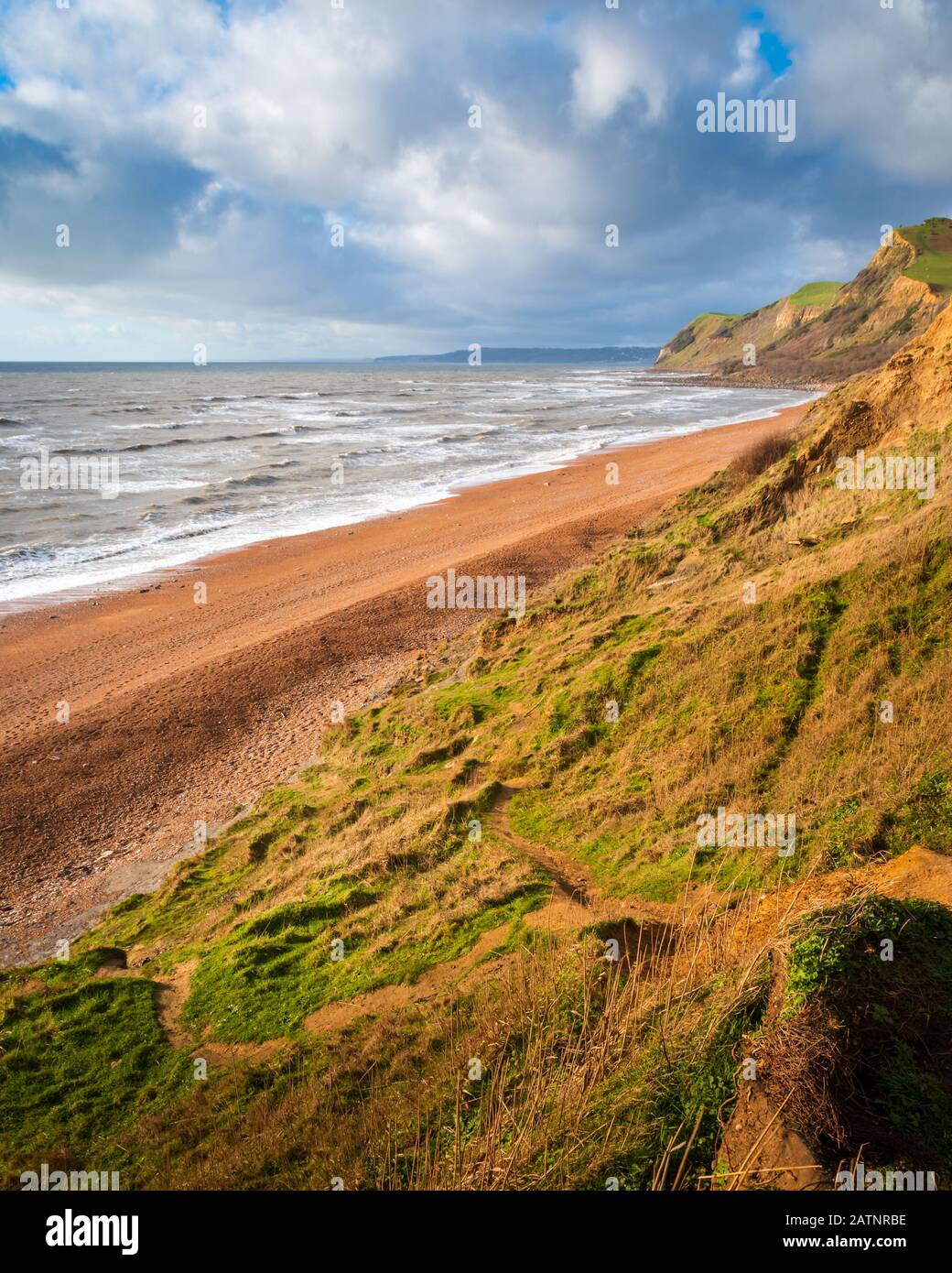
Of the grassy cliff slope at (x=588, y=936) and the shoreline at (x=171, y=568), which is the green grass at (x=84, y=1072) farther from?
the shoreline at (x=171, y=568)

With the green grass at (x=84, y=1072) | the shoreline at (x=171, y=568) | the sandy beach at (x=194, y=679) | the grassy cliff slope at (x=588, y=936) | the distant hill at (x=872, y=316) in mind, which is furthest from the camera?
the distant hill at (x=872, y=316)

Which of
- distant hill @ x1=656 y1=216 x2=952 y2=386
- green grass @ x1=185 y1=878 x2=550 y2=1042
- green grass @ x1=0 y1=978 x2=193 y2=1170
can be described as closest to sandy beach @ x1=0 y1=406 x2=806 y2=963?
green grass @ x1=0 y1=978 x2=193 y2=1170

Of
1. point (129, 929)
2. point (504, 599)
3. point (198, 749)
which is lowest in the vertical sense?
point (129, 929)

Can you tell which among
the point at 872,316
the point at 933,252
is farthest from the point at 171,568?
the point at 933,252

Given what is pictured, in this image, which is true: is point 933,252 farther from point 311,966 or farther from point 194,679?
point 311,966

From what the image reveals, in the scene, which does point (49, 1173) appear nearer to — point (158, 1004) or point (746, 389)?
point (158, 1004)

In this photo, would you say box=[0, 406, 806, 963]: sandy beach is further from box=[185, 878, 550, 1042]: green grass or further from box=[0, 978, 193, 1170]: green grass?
box=[185, 878, 550, 1042]: green grass

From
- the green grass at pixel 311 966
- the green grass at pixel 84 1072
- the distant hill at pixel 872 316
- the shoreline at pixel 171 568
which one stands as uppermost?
the distant hill at pixel 872 316


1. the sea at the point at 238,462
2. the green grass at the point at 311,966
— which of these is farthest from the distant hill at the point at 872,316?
the green grass at the point at 311,966
